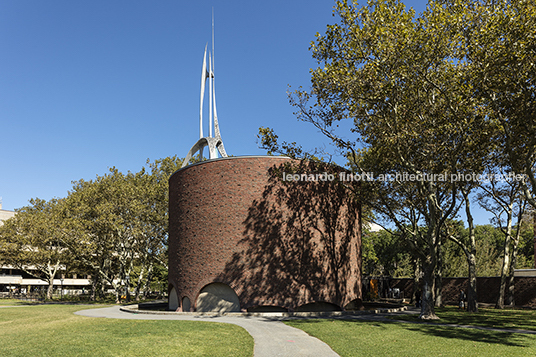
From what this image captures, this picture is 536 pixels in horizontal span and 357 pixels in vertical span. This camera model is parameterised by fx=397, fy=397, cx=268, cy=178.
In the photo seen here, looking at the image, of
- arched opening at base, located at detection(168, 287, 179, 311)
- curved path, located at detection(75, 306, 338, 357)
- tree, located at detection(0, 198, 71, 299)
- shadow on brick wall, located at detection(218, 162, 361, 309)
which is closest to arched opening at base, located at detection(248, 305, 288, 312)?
shadow on brick wall, located at detection(218, 162, 361, 309)

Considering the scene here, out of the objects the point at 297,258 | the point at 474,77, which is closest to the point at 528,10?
the point at 474,77

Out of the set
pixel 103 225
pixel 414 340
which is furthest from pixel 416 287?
pixel 103 225

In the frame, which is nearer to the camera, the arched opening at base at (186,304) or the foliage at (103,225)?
the arched opening at base at (186,304)

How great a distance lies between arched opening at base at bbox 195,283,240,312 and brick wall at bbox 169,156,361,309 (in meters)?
0.53

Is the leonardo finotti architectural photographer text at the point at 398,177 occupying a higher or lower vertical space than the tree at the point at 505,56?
lower

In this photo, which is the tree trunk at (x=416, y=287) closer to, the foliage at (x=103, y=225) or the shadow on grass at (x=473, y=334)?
the shadow on grass at (x=473, y=334)

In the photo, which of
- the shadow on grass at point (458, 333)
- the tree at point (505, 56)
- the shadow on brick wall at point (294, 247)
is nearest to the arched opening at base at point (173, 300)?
the shadow on brick wall at point (294, 247)

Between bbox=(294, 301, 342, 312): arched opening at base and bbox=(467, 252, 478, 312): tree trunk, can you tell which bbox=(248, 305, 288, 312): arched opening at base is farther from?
bbox=(467, 252, 478, 312): tree trunk

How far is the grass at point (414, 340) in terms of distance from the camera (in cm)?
1221

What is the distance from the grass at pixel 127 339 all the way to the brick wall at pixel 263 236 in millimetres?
5967

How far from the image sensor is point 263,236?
→ 81.1 feet

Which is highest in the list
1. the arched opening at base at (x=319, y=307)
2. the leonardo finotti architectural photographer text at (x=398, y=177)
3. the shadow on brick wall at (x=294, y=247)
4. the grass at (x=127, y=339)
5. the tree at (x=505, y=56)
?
the tree at (x=505, y=56)

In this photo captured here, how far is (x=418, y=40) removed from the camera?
1805cm

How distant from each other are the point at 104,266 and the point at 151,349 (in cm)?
3884
